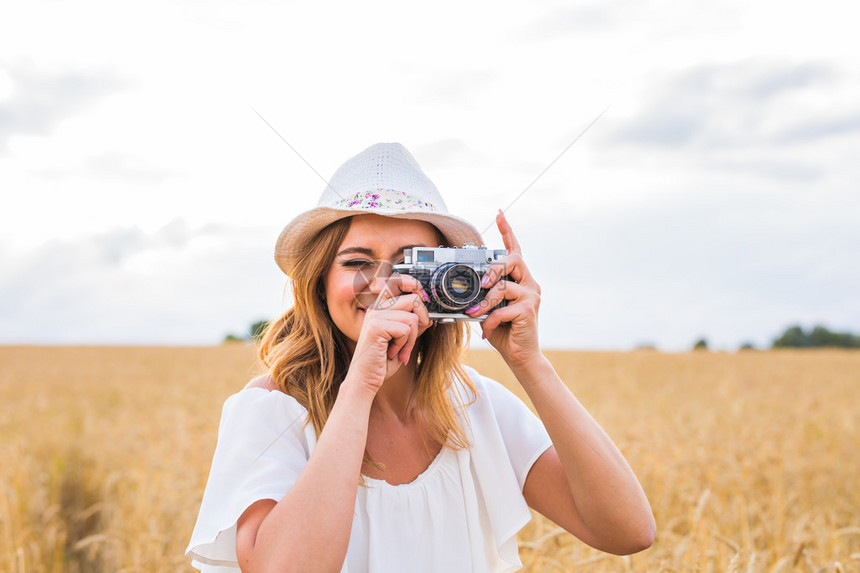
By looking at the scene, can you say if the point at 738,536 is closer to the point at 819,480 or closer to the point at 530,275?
the point at 819,480

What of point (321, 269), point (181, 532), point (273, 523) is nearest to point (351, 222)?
point (321, 269)

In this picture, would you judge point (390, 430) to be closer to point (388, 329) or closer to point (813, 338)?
→ point (388, 329)

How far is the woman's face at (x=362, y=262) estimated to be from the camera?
6.72ft

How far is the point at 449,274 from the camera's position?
197 cm

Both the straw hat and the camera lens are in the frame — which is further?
the straw hat

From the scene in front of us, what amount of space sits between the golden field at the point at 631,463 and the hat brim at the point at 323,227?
1.30 meters

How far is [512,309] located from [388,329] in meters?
0.40

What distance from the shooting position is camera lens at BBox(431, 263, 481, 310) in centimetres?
196

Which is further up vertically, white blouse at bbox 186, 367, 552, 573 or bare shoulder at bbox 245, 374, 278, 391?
bare shoulder at bbox 245, 374, 278, 391

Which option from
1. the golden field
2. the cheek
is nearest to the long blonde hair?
the cheek

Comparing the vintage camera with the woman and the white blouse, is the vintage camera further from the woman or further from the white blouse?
the white blouse

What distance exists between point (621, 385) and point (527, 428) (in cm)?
1059

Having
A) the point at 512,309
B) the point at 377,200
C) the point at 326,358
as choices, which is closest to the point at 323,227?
the point at 377,200

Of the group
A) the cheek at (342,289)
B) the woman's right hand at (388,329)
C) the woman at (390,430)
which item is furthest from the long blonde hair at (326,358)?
the woman's right hand at (388,329)
